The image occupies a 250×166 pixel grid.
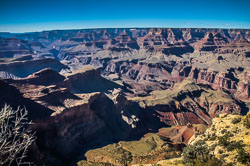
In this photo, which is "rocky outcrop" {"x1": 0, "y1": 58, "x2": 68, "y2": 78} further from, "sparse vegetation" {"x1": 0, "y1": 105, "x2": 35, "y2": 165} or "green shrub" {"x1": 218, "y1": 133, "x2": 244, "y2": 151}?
"green shrub" {"x1": 218, "y1": 133, "x2": 244, "y2": 151}

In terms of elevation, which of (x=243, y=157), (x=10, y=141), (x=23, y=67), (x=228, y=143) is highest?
(x=10, y=141)

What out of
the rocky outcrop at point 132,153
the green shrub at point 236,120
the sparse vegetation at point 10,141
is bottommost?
the rocky outcrop at point 132,153

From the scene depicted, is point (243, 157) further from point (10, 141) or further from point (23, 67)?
point (23, 67)

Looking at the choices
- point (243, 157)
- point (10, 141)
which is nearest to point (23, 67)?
point (10, 141)

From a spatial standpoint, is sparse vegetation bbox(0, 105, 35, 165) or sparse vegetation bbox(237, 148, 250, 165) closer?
sparse vegetation bbox(0, 105, 35, 165)

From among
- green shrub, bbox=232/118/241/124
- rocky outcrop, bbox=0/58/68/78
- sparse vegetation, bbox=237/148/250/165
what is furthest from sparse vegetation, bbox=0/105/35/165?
rocky outcrop, bbox=0/58/68/78

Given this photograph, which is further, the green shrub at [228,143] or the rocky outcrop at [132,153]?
the rocky outcrop at [132,153]

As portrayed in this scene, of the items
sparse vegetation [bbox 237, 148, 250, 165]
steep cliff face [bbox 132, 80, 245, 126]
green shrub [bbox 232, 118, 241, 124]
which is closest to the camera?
sparse vegetation [bbox 237, 148, 250, 165]

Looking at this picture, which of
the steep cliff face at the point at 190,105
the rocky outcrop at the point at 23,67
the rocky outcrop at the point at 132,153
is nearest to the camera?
the rocky outcrop at the point at 132,153

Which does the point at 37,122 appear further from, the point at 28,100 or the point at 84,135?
the point at 84,135

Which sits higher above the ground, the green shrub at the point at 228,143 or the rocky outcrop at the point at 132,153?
the green shrub at the point at 228,143

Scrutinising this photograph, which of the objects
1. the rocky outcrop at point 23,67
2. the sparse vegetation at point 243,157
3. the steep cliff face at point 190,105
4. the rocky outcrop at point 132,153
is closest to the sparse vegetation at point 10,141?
the sparse vegetation at point 243,157

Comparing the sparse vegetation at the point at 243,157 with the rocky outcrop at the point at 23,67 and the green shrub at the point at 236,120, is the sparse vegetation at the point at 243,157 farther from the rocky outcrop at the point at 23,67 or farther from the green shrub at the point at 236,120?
the rocky outcrop at the point at 23,67

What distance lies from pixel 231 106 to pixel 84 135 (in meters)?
88.9
